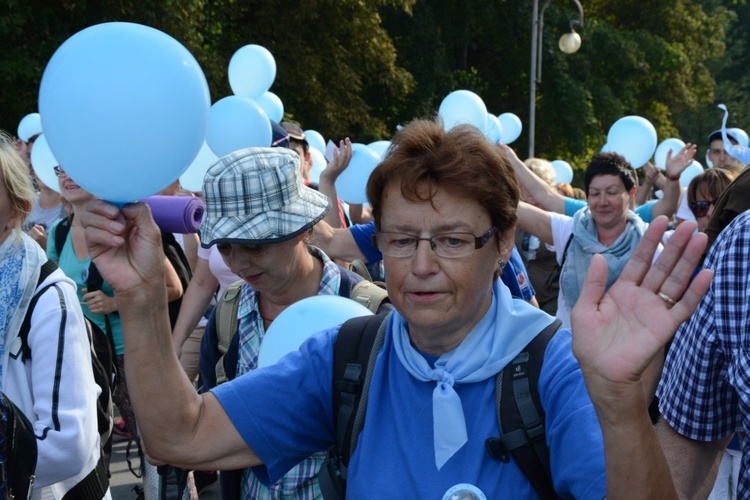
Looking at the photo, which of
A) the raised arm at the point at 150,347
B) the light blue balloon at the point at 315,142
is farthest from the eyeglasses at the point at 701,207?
the light blue balloon at the point at 315,142

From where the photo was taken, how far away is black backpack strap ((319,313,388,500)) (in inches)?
82.0

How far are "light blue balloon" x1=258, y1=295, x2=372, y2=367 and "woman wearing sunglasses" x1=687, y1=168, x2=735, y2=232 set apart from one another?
10.5 feet

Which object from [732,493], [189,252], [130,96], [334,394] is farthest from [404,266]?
[189,252]

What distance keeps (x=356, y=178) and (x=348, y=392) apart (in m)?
3.71

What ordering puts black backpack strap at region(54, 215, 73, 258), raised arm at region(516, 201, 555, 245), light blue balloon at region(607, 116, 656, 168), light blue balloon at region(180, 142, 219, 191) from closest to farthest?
black backpack strap at region(54, 215, 73, 258) → raised arm at region(516, 201, 555, 245) → light blue balloon at region(180, 142, 219, 191) → light blue balloon at region(607, 116, 656, 168)

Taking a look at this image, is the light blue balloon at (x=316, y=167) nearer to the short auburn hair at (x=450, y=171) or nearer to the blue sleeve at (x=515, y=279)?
the blue sleeve at (x=515, y=279)

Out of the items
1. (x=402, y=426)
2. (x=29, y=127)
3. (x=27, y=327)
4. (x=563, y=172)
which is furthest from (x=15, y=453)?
(x=563, y=172)

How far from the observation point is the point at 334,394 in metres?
2.15

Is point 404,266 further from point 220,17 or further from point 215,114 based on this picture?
point 220,17

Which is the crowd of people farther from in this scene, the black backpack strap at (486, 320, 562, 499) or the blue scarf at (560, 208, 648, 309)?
the blue scarf at (560, 208, 648, 309)

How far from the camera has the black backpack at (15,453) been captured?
7.58 ft

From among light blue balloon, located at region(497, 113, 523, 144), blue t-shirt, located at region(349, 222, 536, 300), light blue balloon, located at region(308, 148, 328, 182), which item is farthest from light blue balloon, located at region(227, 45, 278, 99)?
blue t-shirt, located at region(349, 222, 536, 300)

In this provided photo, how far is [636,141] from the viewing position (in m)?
7.75

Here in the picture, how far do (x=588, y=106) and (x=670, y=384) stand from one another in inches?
901
